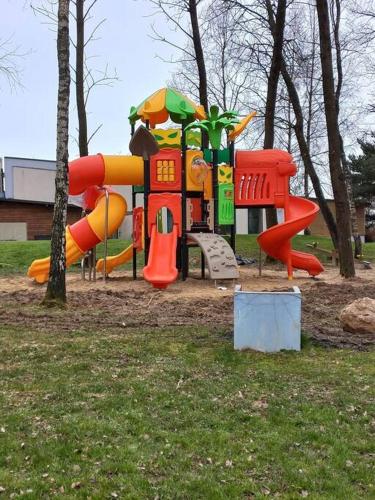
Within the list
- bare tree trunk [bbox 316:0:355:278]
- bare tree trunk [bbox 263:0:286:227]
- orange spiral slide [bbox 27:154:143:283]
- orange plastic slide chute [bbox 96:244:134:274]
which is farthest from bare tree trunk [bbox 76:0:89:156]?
bare tree trunk [bbox 316:0:355:278]

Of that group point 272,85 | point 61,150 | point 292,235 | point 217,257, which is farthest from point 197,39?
point 61,150

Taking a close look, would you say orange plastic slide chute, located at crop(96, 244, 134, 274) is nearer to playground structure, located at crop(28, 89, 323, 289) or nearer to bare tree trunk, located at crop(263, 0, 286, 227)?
playground structure, located at crop(28, 89, 323, 289)

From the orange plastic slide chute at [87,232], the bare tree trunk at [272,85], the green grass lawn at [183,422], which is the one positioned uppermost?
the bare tree trunk at [272,85]

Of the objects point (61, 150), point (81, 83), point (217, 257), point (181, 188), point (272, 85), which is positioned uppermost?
point (81, 83)

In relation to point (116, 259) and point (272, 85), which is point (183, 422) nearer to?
point (116, 259)

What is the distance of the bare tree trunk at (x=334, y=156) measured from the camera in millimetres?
13719

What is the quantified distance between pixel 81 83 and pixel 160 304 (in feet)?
36.2

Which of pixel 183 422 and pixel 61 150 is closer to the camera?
pixel 183 422

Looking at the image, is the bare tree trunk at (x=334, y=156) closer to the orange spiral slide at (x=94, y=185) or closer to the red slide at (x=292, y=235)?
the red slide at (x=292, y=235)

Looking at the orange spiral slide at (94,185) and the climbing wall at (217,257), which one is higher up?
the orange spiral slide at (94,185)

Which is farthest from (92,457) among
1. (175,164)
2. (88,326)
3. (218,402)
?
(175,164)

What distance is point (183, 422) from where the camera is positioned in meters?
4.13

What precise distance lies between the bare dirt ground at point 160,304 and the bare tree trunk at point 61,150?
0.87 m

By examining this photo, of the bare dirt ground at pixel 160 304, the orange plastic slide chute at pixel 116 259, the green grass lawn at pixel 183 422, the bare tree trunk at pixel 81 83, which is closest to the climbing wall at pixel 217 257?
the bare dirt ground at pixel 160 304
